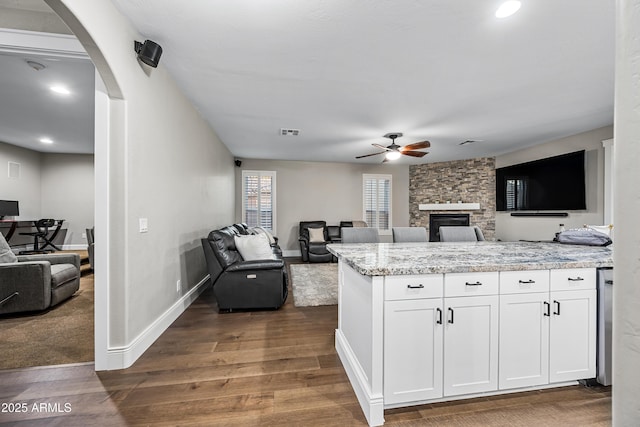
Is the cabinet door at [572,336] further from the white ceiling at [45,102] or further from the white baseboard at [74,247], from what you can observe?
the white baseboard at [74,247]

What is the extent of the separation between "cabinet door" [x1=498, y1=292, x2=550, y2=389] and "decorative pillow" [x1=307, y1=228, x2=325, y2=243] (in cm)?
511

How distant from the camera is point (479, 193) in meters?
6.87

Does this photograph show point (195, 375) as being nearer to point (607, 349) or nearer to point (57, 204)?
point (607, 349)

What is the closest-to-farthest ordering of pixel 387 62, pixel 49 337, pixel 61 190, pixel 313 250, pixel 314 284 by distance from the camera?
1. pixel 49 337
2. pixel 387 62
3. pixel 314 284
4. pixel 313 250
5. pixel 61 190

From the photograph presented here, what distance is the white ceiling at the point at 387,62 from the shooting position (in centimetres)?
197

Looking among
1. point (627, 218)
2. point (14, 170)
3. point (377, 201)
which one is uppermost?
point (14, 170)

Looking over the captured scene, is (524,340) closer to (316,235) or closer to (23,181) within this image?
(316,235)

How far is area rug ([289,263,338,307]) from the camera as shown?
11.7 ft

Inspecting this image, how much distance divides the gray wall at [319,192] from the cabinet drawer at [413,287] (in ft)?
19.6

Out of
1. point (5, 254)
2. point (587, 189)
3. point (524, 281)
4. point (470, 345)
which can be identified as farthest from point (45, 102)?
point (587, 189)

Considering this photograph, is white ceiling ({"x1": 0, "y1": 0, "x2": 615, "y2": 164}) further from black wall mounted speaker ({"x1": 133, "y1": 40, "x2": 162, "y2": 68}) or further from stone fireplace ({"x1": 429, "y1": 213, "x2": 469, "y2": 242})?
stone fireplace ({"x1": 429, "y1": 213, "x2": 469, "y2": 242})

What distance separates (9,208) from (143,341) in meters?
7.02

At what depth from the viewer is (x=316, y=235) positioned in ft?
22.2

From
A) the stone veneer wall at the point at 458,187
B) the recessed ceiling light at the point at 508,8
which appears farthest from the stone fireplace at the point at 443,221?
the recessed ceiling light at the point at 508,8
